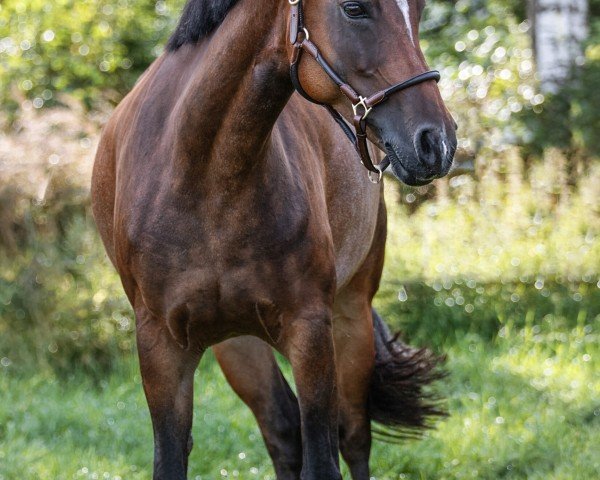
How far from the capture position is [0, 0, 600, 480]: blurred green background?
4953 mm

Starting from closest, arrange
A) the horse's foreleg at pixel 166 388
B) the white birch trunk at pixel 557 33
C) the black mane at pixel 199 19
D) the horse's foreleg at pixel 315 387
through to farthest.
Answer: the black mane at pixel 199 19
the horse's foreleg at pixel 315 387
the horse's foreleg at pixel 166 388
the white birch trunk at pixel 557 33

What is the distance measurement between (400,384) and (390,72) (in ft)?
6.67

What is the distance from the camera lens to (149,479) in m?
4.69

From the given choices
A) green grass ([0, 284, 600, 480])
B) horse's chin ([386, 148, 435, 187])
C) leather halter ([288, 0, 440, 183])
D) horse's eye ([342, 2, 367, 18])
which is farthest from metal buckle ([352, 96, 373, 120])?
green grass ([0, 284, 600, 480])

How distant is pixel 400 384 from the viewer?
14.5 ft

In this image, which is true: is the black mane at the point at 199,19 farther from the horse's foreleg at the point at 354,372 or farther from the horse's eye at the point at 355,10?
the horse's foreleg at the point at 354,372


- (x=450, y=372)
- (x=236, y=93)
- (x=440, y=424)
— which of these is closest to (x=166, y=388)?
(x=236, y=93)

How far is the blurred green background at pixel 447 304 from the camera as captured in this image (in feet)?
16.3

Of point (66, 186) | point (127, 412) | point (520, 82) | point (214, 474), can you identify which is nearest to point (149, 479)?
point (214, 474)

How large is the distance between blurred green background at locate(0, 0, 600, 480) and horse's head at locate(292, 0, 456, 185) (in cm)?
228

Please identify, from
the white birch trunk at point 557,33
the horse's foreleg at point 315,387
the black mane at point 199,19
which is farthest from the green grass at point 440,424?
the white birch trunk at point 557,33

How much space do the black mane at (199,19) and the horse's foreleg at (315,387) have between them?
92cm

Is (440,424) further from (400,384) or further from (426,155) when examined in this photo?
(426,155)

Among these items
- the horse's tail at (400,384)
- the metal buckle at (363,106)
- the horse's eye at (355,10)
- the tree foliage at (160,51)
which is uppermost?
the horse's eye at (355,10)
